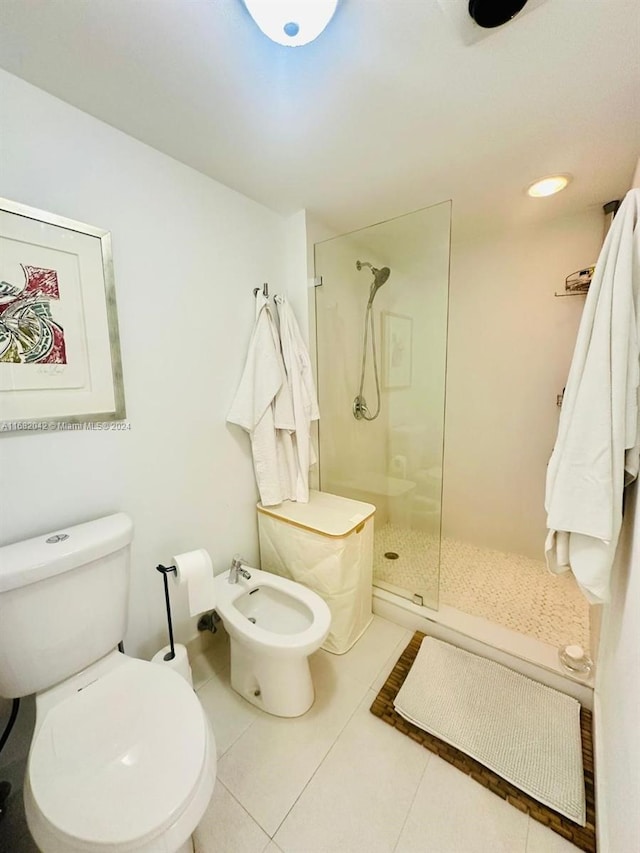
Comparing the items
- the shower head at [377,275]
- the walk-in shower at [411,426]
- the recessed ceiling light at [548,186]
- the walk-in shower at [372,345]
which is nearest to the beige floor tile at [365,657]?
the walk-in shower at [411,426]

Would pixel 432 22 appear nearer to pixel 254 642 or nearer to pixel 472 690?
pixel 254 642

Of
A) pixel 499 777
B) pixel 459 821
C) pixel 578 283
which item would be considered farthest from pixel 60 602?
pixel 578 283

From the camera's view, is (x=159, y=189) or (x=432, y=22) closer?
(x=432, y=22)

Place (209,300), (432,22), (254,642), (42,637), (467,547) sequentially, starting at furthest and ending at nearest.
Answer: (467,547) → (209,300) → (254,642) → (42,637) → (432,22)

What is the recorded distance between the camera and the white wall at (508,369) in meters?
2.00

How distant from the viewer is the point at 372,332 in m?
2.13

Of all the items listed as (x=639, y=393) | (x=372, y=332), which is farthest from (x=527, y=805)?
(x=372, y=332)

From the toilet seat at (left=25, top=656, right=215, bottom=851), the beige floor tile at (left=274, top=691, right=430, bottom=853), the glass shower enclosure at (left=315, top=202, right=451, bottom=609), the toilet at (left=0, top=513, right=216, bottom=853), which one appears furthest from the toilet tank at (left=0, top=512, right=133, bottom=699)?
the glass shower enclosure at (left=315, top=202, right=451, bottom=609)

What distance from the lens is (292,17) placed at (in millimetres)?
771

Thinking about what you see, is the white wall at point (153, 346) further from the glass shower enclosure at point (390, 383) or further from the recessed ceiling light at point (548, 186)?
the recessed ceiling light at point (548, 186)

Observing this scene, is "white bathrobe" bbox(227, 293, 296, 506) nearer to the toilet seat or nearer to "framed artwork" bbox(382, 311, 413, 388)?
"framed artwork" bbox(382, 311, 413, 388)

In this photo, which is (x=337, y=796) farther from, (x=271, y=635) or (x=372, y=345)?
(x=372, y=345)

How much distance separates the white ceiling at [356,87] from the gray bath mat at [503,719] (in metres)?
2.19

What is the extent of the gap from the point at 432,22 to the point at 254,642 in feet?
6.31
